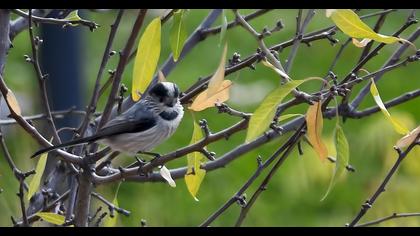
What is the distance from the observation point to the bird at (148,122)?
275cm

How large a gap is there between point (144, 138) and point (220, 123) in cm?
299

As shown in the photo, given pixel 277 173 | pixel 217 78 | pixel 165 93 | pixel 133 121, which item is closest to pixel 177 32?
pixel 217 78

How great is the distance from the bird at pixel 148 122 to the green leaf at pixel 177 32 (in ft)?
1.89

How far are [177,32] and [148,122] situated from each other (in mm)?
994

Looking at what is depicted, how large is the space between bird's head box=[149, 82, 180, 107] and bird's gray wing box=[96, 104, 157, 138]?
0.06m

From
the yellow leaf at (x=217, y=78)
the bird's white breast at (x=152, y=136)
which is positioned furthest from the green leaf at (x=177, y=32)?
the bird's white breast at (x=152, y=136)

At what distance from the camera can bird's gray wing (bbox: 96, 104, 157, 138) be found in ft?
8.92

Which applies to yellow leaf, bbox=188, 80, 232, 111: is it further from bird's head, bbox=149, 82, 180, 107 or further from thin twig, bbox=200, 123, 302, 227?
bird's head, bbox=149, 82, 180, 107

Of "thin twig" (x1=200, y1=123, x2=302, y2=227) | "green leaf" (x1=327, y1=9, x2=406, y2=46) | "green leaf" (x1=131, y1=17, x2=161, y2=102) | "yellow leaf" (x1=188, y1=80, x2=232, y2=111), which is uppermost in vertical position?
"green leaf" (x1=327, y1=9, x2=406, y2=46)

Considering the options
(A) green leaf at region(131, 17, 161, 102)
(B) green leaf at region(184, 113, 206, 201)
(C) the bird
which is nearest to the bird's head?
(C) the bird
